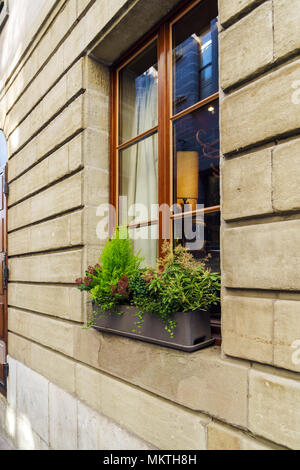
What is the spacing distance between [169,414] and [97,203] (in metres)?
2.08

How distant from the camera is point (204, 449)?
2117mm

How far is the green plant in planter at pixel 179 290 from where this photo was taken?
88.0 inches

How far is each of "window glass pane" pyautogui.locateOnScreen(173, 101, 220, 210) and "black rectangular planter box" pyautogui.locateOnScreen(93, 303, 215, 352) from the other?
2.99ft

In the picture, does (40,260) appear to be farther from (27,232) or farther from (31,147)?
(31,147)

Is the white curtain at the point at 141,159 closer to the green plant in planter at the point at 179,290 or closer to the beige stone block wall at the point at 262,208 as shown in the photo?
the green plant in planter at the point at 179,290

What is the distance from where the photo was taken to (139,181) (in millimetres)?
3324

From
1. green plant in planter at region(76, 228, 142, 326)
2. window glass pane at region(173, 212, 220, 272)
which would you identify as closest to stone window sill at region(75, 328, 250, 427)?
green plant in planter at region(76, 228, 142, 326)

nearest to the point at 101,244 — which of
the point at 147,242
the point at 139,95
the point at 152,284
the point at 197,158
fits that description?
the point at 147,242

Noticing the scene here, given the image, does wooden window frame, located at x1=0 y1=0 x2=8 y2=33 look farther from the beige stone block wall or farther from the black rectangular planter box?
the black rectangular planter box

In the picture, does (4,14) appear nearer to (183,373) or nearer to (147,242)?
(147,242)

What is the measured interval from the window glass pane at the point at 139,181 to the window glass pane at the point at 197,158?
32 cm

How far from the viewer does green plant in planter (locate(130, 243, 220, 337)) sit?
224cm

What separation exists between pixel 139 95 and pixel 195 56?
31.4 inches
